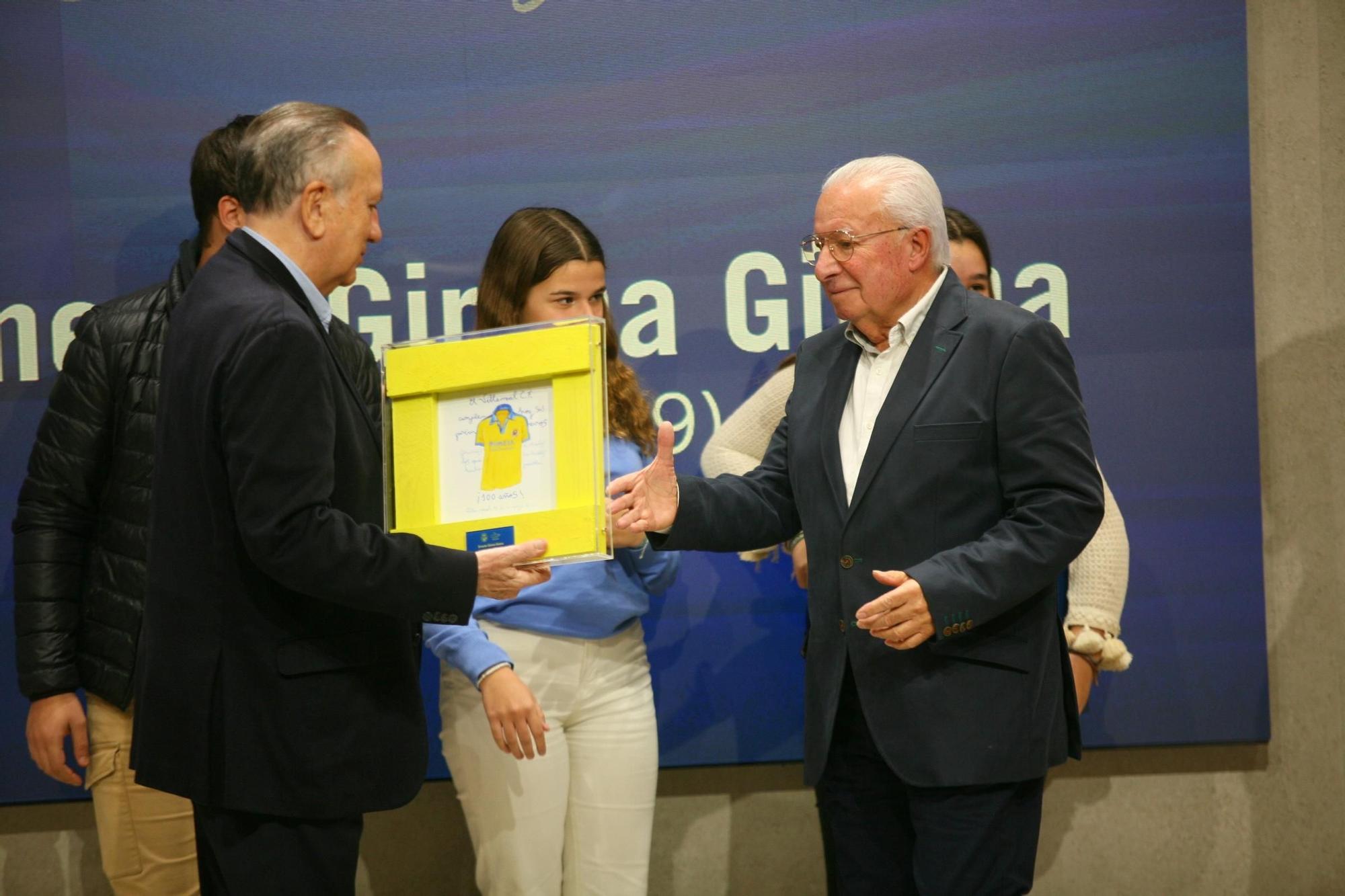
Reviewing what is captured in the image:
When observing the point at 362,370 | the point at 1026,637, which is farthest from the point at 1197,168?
the point at 362,370

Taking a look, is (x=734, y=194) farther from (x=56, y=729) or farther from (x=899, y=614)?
(x=56, y=729)

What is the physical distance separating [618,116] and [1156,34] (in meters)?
1.56

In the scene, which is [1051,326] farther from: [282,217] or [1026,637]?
[282,217]

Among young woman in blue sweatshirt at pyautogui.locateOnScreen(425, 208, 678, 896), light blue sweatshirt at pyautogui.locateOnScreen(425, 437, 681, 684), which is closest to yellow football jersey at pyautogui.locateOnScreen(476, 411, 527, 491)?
young woman in blue sweatshirt at pyautogui.locateOnScreen(425, 208, 678, 896)

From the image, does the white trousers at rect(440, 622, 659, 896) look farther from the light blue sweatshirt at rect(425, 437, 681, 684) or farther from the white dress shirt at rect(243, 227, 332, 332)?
the white dress shirt at rect(243, 227, 332, 332)

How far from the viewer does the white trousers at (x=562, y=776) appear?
8.09ft

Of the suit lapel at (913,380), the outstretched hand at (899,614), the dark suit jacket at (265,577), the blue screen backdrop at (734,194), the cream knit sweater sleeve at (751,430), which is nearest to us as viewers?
the dark suit jacket at (265,577)

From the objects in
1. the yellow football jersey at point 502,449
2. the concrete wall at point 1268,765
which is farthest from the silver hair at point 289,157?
the concrete wall at point 1268,765

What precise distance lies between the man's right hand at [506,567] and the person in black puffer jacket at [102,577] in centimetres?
88

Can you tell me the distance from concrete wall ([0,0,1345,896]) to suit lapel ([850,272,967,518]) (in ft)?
5.38

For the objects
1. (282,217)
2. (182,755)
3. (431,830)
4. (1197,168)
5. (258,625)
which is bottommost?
(431,830)

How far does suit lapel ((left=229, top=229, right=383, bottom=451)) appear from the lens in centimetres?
188

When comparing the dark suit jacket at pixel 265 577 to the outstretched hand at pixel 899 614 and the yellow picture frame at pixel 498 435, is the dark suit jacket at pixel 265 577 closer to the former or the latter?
the yellow picture frame at pixel 498 435

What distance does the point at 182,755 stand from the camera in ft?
5.93
